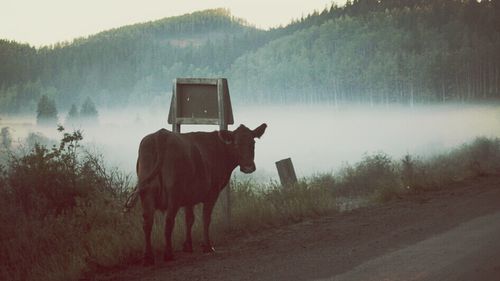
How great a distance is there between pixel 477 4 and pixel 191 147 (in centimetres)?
13332

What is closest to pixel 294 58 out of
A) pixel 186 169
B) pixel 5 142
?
pixel 5 142

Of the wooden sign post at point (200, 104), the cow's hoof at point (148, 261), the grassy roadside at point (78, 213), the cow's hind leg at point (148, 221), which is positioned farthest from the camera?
the wooden sign post at point (200, 104)

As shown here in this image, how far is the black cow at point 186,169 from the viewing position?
10.7 m

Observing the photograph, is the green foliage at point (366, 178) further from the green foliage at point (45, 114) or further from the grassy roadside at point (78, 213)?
the green foliage at point (45, 114)

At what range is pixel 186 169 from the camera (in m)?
11.3

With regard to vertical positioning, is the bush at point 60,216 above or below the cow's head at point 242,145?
below

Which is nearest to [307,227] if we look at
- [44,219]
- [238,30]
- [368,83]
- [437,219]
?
[437,219]

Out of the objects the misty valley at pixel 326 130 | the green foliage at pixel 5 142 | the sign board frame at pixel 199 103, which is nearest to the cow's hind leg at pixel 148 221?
the sign board frame at pixel 199 103

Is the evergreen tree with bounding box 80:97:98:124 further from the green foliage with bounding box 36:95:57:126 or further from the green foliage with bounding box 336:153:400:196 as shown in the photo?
the green foliage with bounding box 336:153:400:196

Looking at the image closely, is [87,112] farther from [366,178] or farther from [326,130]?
[366,178]

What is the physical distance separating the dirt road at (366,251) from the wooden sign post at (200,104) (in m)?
2.00

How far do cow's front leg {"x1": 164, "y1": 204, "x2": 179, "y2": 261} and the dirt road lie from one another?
0.16 meters

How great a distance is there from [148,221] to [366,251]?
2.95 metres

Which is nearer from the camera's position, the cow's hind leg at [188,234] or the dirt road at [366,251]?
the dirt road at [366,251]
